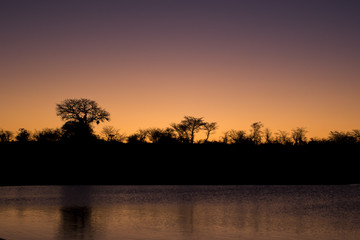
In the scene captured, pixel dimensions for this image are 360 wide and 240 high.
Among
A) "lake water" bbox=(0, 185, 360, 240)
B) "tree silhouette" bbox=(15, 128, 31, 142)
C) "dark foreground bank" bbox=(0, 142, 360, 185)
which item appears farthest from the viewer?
"tree silhouette" bbox=(15, 128, 31, 142)

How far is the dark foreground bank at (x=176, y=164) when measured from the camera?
9388 cm

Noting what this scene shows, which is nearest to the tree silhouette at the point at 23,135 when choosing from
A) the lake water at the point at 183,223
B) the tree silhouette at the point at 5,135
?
the tree silhouette at the point at 5,135

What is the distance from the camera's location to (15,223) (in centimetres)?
2605

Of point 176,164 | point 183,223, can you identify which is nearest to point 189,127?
point 176,164

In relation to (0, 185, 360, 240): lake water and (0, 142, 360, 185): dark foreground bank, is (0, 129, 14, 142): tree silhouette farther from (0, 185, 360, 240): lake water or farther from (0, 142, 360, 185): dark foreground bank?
(0, 185, 360, 240): lake water

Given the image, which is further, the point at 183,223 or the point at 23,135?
the point at 23,135

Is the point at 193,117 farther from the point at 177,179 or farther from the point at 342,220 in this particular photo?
the point at 342,220

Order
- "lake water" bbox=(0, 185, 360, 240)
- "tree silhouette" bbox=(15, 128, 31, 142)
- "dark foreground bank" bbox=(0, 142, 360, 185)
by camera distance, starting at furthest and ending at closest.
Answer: "tree silhouette" bbox=(15, 128, 31, 142) < "dark foreground bank" bbox=(0, 142, 360, 185) < "lake water" bbox=(0, 185, 360, 240)

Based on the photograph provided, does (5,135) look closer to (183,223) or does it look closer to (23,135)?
(23,135)

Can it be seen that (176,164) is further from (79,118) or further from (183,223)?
(183,223)

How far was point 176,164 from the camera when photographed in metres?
110

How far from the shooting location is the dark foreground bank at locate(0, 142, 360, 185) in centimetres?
9388

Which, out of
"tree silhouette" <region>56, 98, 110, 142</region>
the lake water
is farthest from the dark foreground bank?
the lake water

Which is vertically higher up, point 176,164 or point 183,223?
point 176,164
